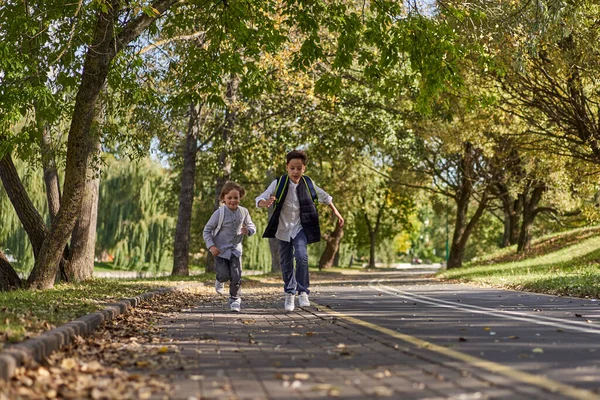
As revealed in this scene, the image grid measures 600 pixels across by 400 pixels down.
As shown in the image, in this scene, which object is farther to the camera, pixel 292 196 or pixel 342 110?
pixel 342 110

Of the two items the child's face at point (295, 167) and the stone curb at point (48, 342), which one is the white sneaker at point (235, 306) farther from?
the child's face at point (295, 167)

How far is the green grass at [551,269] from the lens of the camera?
16.5 meters

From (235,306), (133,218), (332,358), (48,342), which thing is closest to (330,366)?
(332,358)

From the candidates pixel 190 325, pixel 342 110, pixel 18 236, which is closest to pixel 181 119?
pixel 342 110

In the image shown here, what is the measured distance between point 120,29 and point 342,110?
14120 mm

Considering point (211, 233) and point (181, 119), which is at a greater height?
point (181, 119)

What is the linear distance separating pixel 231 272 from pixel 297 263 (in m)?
1.28

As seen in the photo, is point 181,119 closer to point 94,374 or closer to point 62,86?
point 62,86

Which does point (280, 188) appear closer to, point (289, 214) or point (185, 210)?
point (289, 214)

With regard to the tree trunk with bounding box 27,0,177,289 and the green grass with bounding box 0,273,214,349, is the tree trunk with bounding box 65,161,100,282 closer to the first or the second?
the green grass with bounding box 0,273,214,349

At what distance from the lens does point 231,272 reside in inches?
470

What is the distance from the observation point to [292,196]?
11.2m

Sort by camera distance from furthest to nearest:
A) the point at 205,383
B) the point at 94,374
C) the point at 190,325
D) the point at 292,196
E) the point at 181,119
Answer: the point at 181,119 < the point at 292,196 < the point at 190,325 < the point at 94,374 < the point at 205,383

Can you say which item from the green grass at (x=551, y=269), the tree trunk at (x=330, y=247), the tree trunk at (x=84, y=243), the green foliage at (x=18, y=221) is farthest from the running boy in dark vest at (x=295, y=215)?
the tree trunk at (x=330, y=247)
